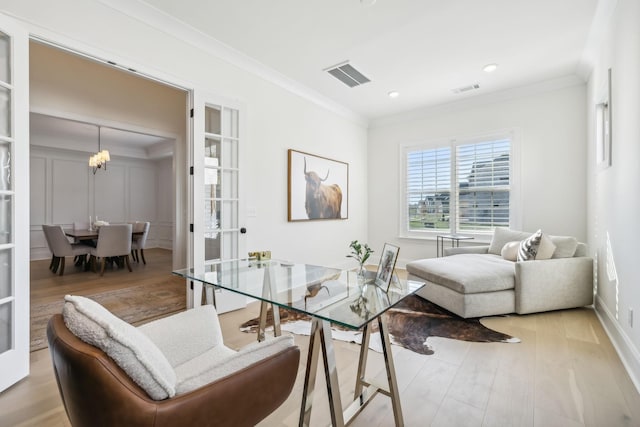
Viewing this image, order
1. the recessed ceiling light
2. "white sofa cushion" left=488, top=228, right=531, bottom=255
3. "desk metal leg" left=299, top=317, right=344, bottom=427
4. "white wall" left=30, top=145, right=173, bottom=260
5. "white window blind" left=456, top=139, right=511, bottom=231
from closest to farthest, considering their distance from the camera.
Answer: "desk metal leg" left=299, top=317, right=344, bottom=427 → the recessed ceiling light → "white sofa cushion" left=488, top=228, right=531, bottom=255 → "white window blind" left=456, top=139, right=511, bottom=231 → "white wall" left=30, top=145, right=173, bottom=260

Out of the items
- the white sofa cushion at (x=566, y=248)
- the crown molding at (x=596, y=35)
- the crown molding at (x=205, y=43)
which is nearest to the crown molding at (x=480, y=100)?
the crown molding at (x=596, y=35)

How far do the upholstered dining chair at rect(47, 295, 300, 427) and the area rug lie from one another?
89.4 inches

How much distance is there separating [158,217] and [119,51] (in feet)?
23.0

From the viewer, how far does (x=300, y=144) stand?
14.3ft

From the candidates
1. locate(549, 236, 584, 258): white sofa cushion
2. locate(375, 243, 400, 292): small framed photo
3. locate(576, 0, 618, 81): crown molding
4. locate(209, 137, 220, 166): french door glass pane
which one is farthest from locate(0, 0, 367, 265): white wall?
locate(576, 0, 618, 81): crown molding

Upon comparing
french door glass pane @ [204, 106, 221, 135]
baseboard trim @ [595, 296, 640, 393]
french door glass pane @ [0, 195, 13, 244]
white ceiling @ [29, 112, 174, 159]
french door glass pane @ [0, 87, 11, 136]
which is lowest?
baseboard trim @ [595, 296, 640, 393]

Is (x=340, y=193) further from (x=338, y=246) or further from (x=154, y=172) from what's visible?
(x=154, y=172)

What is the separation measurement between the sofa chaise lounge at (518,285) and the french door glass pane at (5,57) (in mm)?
3880

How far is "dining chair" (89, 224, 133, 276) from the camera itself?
502cm

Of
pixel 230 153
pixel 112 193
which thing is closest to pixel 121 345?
pixel 230 153

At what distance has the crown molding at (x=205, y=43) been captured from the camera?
254 centimetres

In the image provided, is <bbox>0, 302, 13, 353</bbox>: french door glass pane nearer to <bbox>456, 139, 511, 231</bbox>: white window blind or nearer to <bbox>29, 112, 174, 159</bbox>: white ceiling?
<bbox>29, 112, 174, 159</bbox>: white ceiling

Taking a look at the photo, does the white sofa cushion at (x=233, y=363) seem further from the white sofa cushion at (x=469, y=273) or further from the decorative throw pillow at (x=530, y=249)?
the decorative throw pillow at (x=530, y=249)

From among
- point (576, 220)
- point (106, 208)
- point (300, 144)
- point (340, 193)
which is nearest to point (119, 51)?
point (300, 144)
